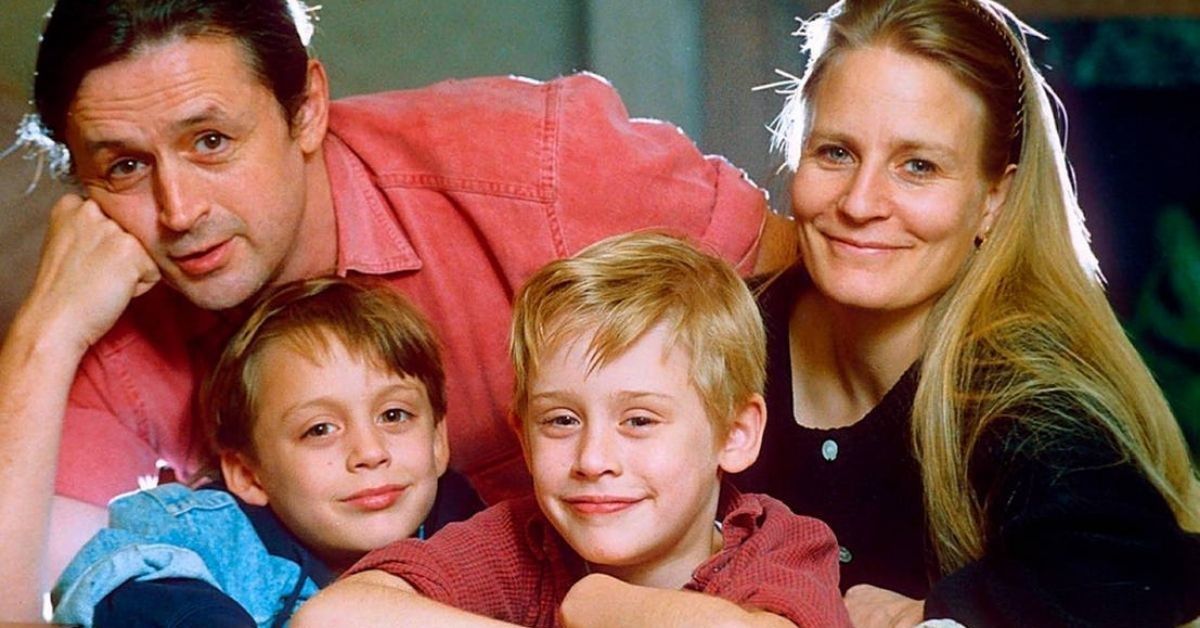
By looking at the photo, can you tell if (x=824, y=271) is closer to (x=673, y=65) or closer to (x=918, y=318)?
(x=918, y=318)

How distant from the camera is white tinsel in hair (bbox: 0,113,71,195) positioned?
1.12 m

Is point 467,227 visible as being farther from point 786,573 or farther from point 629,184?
point 786,573

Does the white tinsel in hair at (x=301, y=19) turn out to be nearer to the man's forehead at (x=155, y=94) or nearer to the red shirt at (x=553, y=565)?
the man's forehead at (x=155, y=94)

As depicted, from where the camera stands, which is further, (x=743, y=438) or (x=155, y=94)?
(x=155, y=94)

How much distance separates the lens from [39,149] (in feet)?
4.06

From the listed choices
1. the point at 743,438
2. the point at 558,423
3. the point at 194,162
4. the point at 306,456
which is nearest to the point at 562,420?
the point at 558,423

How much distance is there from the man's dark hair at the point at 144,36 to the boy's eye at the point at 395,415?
0.22 m

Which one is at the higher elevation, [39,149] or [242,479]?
[39,149]

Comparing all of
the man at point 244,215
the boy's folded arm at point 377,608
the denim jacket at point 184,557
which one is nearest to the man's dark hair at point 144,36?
the man at point 244,215

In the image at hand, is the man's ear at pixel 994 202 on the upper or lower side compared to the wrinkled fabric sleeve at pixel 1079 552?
upper

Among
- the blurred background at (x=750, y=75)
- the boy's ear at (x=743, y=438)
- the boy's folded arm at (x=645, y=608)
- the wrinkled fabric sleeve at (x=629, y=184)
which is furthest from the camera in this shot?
the blurred background at (x=750, y=75)

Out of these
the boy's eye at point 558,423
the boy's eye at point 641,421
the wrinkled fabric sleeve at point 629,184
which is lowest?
the boy's eye at point 558,423

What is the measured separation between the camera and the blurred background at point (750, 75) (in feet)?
3.99

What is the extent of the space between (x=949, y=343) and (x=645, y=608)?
0.29m
